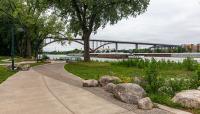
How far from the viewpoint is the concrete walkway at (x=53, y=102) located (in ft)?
38.4

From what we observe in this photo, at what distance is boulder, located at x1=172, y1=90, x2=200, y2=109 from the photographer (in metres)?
11.6

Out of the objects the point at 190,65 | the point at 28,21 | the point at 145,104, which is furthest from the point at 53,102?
the point at 28,21

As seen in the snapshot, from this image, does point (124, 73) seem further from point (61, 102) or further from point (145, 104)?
Result: point (145, 104)

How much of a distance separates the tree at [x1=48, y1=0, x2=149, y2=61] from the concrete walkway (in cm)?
2491

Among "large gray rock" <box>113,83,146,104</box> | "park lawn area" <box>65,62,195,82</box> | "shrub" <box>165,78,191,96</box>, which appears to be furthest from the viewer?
"park lawn area" <box>65,62,195,82</box>

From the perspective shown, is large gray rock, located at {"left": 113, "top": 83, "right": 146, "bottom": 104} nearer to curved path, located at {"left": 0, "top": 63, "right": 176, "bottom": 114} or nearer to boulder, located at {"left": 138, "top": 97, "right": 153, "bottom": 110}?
curved path, located at {"left": 0, "top": 63, "right": 176, "bottom": 114}

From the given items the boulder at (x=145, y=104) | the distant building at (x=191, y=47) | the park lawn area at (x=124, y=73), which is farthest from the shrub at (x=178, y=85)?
the distant building at (x=191, y=47)

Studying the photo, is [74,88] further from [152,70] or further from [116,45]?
[116,45]

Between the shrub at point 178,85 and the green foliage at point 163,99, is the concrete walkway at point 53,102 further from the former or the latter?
the shrub at point 178,85

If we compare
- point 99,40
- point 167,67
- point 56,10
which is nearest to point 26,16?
point 56,10

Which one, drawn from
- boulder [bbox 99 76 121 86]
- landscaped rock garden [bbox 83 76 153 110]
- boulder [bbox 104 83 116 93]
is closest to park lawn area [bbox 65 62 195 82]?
boulder [bbox 99 76 121 86]

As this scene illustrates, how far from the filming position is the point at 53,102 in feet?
43.5

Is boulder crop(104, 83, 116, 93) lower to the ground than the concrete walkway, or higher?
higher

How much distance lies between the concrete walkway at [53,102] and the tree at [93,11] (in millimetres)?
24908
